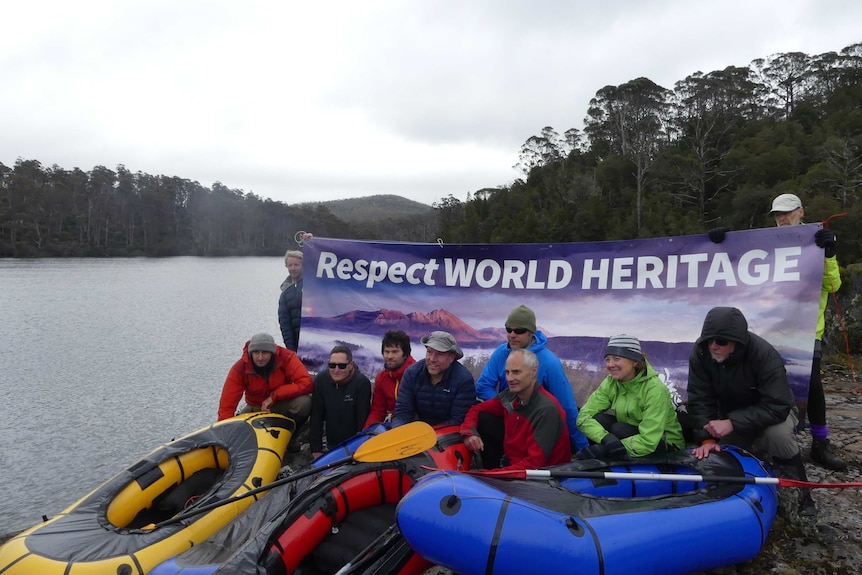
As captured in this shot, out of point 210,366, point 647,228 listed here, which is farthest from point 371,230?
point 210,366

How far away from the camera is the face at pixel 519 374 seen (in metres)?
3.44

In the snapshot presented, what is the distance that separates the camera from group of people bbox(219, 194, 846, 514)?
11.3 ft

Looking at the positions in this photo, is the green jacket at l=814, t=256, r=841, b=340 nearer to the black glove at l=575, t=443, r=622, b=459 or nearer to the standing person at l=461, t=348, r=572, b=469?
the black glove at l=575, t=443, r=622, b=459

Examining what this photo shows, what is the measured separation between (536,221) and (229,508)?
32759 mm

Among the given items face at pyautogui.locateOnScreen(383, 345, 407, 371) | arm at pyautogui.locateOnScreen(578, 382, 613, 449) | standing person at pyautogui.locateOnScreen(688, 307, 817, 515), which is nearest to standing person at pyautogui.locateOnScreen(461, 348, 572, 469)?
arm at pyautogui.locateOnScreen(578, 382, 613, 449)

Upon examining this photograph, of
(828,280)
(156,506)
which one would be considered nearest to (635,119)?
(828,280)

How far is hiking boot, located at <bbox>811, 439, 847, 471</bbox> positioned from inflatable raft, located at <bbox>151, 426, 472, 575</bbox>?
110 inches

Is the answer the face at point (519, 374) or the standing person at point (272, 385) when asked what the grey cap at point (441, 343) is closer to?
the face at point (519, 374)

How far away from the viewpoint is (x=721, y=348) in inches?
134

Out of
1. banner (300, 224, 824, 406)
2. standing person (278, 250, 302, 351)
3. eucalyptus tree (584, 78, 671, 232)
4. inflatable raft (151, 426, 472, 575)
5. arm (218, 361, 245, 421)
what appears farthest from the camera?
eucalyptus tree (584, 78, 671, 232)

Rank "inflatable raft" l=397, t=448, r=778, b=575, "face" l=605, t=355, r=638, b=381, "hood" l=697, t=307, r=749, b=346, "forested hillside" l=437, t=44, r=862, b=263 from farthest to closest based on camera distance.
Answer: "forested hillside" l=437, t=44, r=862, b=263 < "face" l=605, t=355, r=638, b=381 < "hood" l=697, t=307, r=749, b=346 < "inflatable raft" l=397, t=448, r=778, b=575

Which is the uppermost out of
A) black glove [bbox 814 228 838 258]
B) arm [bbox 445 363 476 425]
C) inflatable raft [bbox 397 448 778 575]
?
black glove [bbox 814 228 838 258]

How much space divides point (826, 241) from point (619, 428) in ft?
7.35

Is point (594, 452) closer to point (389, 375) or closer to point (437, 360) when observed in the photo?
point (437, 360)
